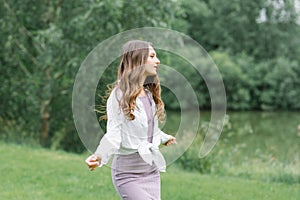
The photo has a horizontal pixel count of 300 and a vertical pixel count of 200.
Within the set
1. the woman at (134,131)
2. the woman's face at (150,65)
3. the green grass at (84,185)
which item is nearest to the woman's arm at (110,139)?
the woman at (134,131)

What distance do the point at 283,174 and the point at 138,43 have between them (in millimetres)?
5336

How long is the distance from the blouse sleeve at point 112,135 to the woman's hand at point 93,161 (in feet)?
0.07

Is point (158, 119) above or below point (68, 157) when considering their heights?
A: above

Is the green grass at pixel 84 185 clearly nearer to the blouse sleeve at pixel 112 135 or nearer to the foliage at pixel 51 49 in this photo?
the blouse sleeve at pixel 112 135

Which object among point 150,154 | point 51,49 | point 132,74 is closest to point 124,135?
point 150,154

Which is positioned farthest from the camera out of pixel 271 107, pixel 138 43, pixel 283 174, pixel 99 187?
pixel 271 107

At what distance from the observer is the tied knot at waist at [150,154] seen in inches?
120

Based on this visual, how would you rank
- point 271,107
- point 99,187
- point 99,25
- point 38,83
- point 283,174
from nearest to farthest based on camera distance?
point 99,187, point 283,174, point 99,25, point 38,83, point 271,107

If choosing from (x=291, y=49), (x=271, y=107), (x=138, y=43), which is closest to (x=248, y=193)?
(x=138, y=43)

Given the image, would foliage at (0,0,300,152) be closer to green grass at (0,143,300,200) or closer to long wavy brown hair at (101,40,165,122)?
green grass at (0,143,300,200)

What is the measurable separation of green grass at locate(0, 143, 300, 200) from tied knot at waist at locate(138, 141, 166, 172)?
86.8 inches

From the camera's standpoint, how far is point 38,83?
10289mm

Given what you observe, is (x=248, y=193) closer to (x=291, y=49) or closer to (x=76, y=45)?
(x=76, y=45)

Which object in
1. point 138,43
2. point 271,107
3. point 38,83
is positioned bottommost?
point 271,107
